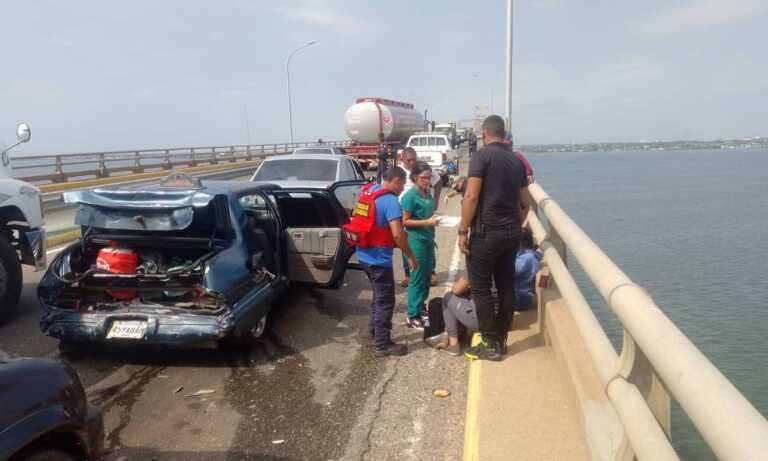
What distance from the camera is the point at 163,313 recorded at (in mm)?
4797

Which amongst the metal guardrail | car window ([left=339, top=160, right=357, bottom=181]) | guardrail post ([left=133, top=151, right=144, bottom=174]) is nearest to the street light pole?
car window ([left=339, top=160, right=357, bottom=181])

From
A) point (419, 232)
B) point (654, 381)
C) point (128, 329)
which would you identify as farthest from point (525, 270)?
point (128, 329)

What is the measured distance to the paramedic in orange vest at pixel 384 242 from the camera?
4980 mm

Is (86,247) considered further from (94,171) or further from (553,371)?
Result: (94,171)

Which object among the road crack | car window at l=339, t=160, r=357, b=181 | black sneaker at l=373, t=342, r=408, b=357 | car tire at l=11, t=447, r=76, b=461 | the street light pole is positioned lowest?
the road crack

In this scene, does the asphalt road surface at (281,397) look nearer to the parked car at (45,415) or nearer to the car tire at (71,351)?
the car tire at (71,351)

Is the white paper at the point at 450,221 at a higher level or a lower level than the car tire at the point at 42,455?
lower

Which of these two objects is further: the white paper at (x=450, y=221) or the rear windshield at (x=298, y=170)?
the white paper at (x=450, y=221)

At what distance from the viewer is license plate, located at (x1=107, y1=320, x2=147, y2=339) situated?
475cm

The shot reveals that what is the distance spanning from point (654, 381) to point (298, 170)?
9597mm

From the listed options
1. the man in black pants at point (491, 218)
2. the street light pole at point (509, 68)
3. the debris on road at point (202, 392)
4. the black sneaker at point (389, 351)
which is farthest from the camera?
the street light pole at point (509, 68)

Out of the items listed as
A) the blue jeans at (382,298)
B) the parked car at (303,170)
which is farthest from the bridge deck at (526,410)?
the parked car at (303,170)

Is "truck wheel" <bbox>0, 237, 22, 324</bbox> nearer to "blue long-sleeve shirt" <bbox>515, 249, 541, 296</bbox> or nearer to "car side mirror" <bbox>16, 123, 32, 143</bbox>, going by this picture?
"car side mirror" <bbox>16, 123, 32, 143</bbox>

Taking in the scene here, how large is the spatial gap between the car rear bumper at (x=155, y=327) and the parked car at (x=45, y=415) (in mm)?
1776
